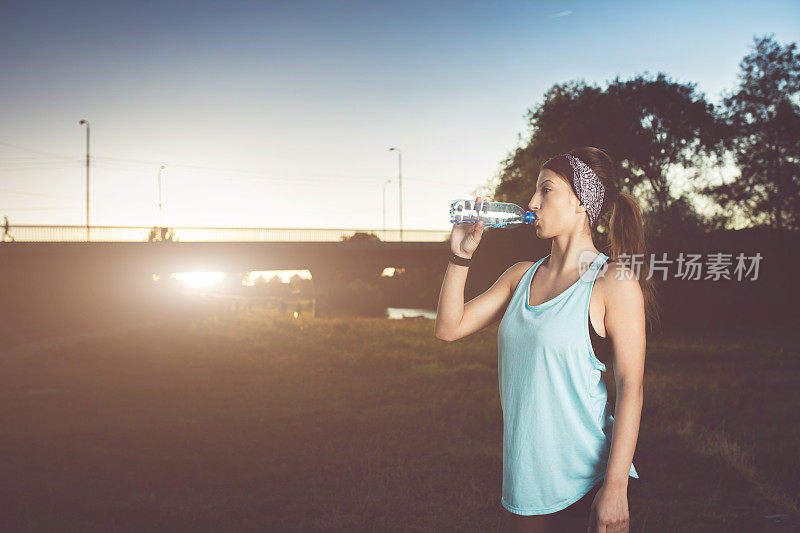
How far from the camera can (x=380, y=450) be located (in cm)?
1457

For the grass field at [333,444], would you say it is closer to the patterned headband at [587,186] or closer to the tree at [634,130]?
the patterned headband at [587,186]

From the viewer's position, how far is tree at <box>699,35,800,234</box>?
1875 inches

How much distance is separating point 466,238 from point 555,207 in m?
0.52

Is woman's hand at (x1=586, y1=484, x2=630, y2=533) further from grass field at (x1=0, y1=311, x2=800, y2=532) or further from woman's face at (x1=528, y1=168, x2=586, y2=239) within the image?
grass field at (x1=0, y1=311, x2=800, y2=532)

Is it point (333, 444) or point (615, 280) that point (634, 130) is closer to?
point (333, 444)

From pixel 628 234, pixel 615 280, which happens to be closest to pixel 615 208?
pixel 628 234

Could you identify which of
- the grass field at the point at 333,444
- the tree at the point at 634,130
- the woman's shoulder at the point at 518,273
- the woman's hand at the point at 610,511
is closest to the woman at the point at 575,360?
the woman's hand at the point at 610,511

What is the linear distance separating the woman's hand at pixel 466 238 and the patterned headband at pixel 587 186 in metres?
0.51

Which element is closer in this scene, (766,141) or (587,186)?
(587,186)

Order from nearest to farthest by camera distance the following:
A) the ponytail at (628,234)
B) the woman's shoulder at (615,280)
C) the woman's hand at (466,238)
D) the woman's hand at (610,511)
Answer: the woman's hand at (610,511), the woman's shoulder at (615,280), the ponytail at (628,234), the woman's hand at (466,238)

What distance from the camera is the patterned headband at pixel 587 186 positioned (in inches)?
123

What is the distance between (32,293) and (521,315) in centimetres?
5306

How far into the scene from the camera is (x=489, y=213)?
4.04m

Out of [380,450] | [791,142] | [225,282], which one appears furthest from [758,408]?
[225,282]
